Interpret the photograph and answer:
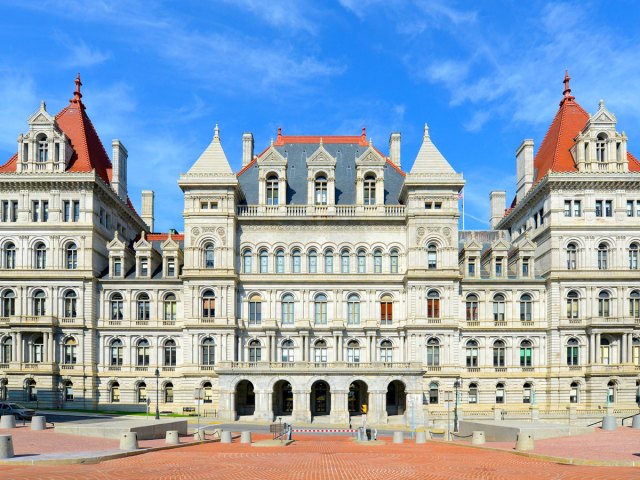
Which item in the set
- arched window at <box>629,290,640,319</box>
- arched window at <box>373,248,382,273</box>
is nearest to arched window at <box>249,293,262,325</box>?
arched window at <box>373,248,382,273</box>

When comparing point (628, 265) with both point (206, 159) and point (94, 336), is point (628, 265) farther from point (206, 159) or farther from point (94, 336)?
point (94, 336)

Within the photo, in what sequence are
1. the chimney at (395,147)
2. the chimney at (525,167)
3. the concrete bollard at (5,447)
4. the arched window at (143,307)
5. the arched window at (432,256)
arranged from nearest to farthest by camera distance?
the concrete bollard at (5,447), the arched window at (432,256), the arched window at (143,307), the chimney at (525,167), the chimney at (395,147)

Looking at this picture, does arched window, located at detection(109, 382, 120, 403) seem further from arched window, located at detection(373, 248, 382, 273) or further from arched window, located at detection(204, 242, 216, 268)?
arched window, located at detection(373, 248, 382, 273)

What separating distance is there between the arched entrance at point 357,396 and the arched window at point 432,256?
12.8m

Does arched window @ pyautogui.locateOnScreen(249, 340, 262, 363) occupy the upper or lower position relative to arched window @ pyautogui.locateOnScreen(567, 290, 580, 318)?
lower

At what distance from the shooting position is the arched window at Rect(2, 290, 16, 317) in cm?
6650

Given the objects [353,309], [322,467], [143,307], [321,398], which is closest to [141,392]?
[143,307]

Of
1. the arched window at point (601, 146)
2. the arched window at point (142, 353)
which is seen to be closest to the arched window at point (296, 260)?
the arched window at point (142, 353)

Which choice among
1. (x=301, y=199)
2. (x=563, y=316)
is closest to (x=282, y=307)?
(x=301, y=199)

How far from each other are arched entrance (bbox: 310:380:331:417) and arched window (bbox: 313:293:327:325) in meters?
6.00

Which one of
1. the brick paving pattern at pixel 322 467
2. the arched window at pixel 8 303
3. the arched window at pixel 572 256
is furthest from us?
the arched window at pixel 572 256

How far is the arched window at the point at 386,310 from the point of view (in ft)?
226

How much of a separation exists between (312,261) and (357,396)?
532 inches

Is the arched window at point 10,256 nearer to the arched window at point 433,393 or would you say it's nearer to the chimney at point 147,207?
the chimney at point 147,207
